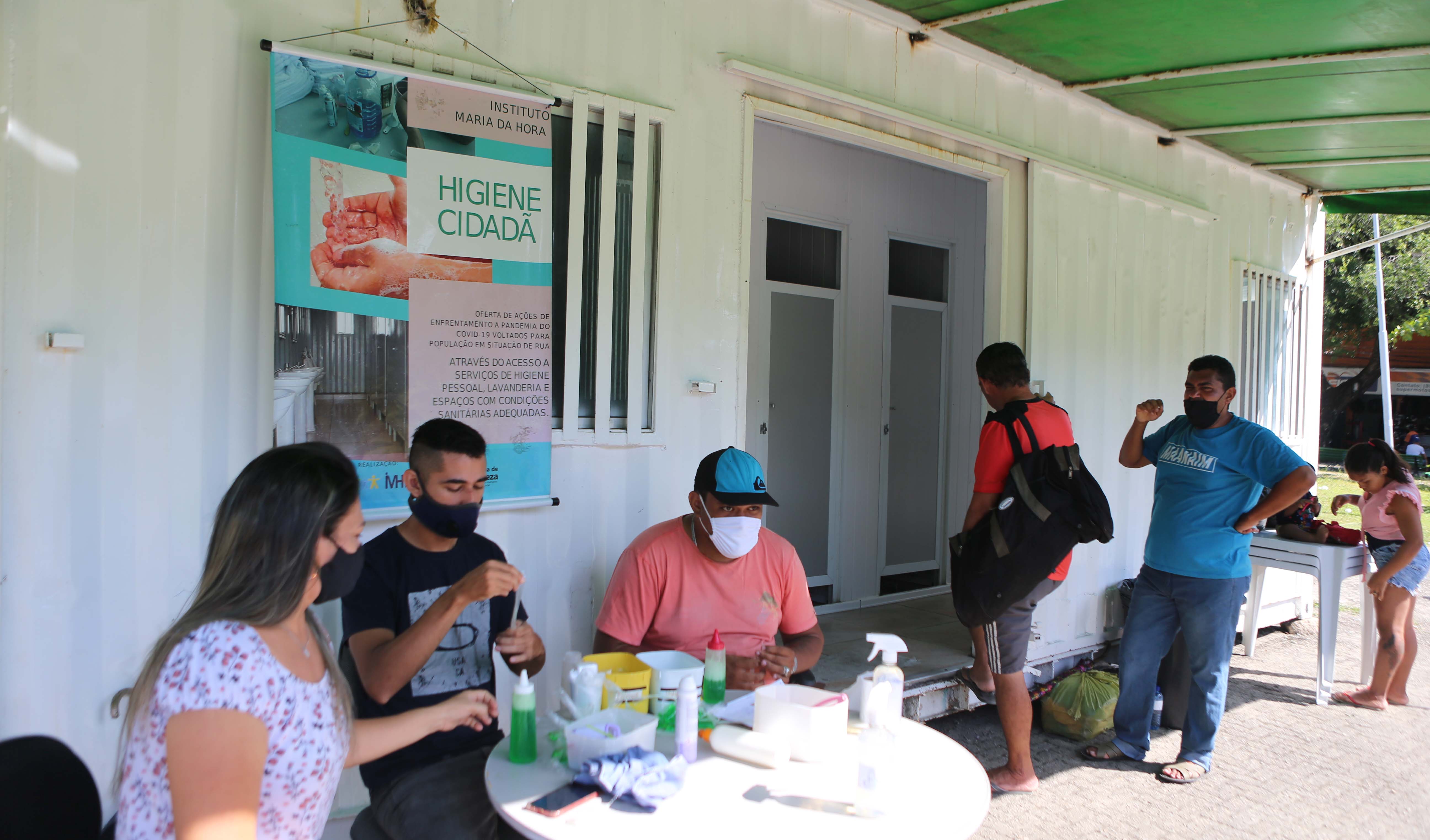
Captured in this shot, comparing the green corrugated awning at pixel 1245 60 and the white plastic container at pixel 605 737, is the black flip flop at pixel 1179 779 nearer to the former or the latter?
the white plastic container at pixel 605 737

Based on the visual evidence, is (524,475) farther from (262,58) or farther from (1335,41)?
(1335,41)

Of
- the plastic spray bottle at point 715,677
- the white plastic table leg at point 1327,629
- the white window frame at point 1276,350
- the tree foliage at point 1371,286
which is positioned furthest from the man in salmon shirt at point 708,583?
the tree foliage at point 1371,286

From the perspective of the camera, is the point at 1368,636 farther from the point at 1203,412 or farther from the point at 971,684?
the point at 971,684

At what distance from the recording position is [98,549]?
252cm

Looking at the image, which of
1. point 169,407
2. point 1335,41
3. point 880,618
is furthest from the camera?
point 880,618

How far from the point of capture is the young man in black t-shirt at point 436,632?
2162 millimetres

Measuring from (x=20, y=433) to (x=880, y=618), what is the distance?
4658 millimetres

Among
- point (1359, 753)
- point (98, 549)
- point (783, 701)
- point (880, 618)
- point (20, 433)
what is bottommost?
point (1359, 753)

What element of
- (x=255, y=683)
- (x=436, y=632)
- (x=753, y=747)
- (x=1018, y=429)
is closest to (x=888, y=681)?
(x=753, y=747)

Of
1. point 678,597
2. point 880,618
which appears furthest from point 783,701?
point 880,618

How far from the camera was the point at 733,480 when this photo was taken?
2826 millimetres

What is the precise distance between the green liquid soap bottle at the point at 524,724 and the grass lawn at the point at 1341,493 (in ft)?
46.9

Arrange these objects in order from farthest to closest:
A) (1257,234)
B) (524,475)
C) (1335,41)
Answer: (1257,234), (1335,41), (524,475)

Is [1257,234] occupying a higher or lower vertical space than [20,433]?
higher
